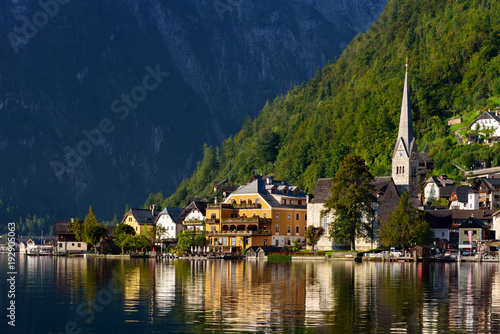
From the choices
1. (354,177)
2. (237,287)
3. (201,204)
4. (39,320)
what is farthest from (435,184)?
(39,320)

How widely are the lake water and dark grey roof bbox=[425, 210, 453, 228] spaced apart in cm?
6731

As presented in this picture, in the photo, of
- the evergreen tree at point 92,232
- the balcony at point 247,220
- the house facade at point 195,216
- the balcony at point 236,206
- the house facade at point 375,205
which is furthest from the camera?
the evergreen tree at point 92,232

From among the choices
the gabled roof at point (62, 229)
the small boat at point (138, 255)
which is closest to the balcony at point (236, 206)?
the small boat at point (138, 255)

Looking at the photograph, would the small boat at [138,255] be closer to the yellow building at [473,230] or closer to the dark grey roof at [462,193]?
the yellow building at [473,230]

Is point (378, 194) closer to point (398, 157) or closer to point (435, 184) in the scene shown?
point (398, 157)

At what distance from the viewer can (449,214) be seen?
5354 inches

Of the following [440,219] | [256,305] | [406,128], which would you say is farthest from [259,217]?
[256,305]

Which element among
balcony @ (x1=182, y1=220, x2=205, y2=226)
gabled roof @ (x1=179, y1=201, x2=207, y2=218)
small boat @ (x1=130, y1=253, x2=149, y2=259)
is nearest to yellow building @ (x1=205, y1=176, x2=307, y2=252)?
balcony @ (x1=182, y1=220, x2=205, y2=226)

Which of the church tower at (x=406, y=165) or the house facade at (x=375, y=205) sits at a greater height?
the church tower at (x=406, y=165)

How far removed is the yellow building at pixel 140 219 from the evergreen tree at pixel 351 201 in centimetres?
6091

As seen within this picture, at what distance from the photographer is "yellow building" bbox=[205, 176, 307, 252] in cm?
13188

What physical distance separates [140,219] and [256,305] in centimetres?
12648

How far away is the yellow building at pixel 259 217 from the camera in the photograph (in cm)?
13188

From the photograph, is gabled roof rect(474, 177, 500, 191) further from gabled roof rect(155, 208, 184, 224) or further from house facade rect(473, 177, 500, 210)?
gabled roof rect(155, 208, 184, 224)
